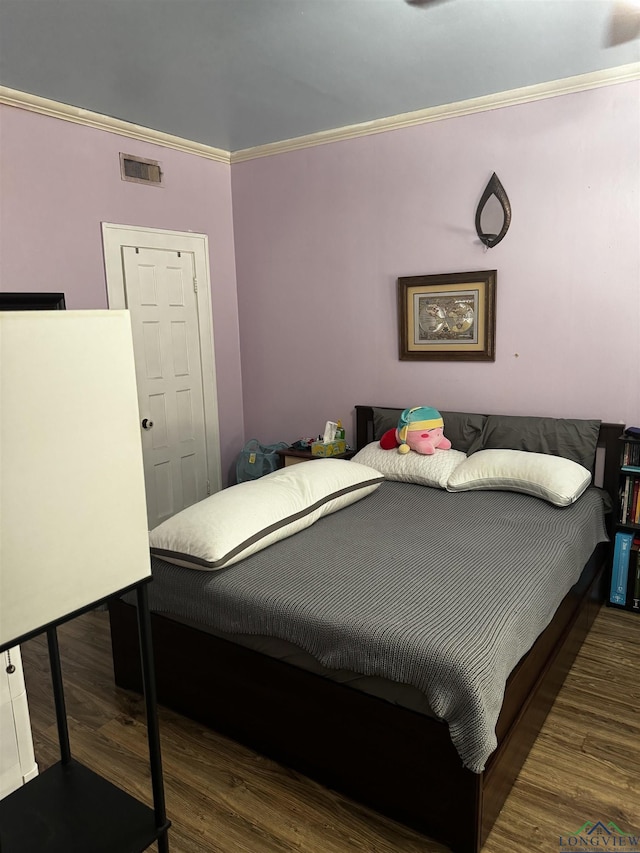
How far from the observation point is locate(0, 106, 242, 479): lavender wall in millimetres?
3193

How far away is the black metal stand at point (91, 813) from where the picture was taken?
1.14 meters

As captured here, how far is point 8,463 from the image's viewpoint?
2.98 ft

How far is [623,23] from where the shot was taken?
2525mm

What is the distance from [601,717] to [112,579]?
2.06 meters

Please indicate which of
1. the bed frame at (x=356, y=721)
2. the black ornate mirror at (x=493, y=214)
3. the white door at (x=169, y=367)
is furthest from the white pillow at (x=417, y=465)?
the white door at (x=169, y=367)

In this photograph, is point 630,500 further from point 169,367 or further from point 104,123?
point 104,123

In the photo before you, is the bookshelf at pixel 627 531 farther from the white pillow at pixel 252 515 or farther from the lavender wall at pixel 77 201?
the lavender wall at pixel 77 201

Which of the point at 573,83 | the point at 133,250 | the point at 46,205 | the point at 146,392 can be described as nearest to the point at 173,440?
the point at 146,392

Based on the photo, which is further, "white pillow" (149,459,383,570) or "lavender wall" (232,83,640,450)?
"lavender wall" (232,83,640,450)

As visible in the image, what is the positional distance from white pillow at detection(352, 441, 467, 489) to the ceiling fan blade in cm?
202

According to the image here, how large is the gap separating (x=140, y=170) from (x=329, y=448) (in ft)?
6.71

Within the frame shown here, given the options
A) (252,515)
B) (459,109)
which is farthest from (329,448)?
(459,109)

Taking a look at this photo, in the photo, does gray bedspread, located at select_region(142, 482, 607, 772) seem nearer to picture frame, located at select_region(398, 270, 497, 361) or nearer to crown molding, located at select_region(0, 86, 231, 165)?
picture frame, located at select_region(398, 270, 497, 361)

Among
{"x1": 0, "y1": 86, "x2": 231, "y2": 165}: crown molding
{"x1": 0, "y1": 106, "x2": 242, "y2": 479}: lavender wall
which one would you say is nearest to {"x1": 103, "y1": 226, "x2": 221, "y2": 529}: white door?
{"x1": 0, "y1": 106, "x2": 242, "y2": 479}: lavender wall
